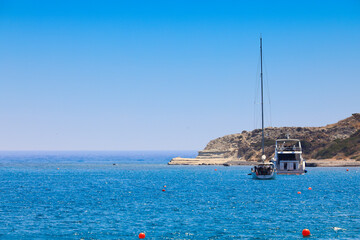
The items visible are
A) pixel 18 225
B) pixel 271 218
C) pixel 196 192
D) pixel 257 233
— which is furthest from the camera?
pixel 196 192

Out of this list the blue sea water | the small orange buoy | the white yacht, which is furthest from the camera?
the white yacht

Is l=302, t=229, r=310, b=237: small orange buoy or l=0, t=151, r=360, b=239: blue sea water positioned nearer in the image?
l=302, t=229, r=310, b=237: small orange buoy

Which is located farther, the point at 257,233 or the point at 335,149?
the point at 335,149

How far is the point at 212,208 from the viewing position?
5503 centimetres

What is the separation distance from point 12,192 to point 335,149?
447 feet

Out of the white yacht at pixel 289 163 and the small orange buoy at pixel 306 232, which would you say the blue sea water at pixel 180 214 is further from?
the white yacht at pixel 289 163

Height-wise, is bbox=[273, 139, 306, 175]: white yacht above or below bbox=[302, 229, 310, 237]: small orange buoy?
above

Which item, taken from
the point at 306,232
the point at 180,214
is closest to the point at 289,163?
the point at 180,214

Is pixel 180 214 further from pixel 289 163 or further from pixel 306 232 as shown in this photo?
pixel 289 163

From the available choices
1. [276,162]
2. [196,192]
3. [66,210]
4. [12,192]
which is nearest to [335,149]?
[276,162]

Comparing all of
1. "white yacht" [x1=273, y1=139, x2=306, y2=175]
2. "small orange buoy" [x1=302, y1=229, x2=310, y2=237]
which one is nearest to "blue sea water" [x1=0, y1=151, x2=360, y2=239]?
"small orange buoy" [x1=302, y1=229, x2=310, y2=237]

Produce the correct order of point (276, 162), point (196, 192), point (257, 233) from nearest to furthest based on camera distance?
point (257, 233), point (196, 192), point (276, 162)

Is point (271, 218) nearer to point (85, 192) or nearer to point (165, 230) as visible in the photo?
point (165, 230)

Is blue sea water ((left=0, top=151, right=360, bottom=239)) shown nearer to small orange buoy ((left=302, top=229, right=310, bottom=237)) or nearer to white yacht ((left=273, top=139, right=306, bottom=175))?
small orange buoy ((left=302, top=229, right=310, bottom=237))
